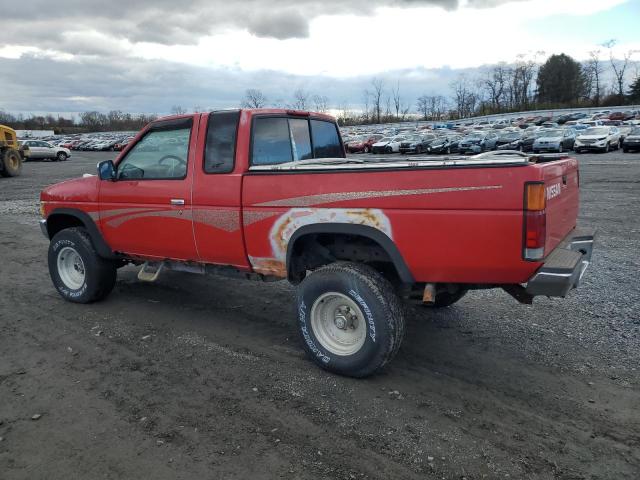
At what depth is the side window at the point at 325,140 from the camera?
5.29 meters

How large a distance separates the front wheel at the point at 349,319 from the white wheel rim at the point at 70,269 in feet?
10.5

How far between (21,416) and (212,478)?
1.62 meters

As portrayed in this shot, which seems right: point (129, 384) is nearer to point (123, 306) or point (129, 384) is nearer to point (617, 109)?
point (123, 306)

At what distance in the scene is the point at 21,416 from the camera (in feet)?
11.4

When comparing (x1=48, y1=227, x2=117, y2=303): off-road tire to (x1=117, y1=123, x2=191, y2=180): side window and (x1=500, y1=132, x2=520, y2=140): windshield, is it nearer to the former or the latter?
(x1=117, y1=123, x2=191, y2=180): side window

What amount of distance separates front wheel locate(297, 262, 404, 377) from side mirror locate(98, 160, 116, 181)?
2541 mm

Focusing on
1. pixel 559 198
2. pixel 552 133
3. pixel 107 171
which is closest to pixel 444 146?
pixel 552 133

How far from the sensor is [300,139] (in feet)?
16.7

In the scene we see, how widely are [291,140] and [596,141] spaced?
3141 cm

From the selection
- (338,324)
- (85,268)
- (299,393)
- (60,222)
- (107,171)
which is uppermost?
(107,171)

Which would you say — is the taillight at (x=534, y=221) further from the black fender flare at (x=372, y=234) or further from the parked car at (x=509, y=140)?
the parked car at (x=509, y=140)

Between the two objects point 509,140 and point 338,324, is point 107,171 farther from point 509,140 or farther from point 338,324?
point 509,140

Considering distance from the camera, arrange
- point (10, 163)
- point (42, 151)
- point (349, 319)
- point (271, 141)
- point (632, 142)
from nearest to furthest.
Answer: point (349, 319)
point (271, 141)
point (10, 163)
point (632, 142)
point (42, 151)

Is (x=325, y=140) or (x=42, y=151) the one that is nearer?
(x=325, y=140)
